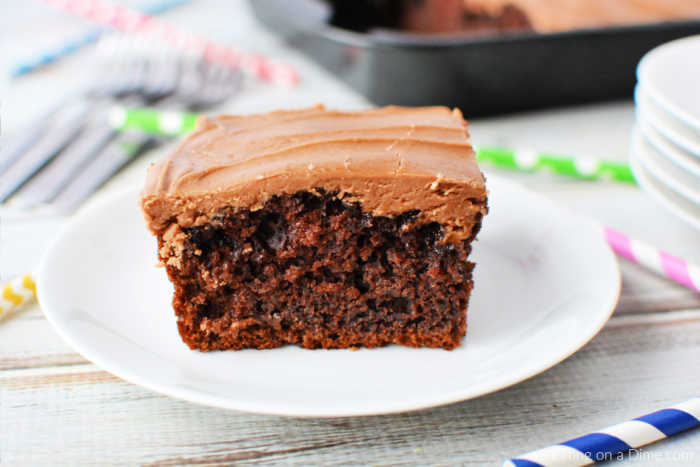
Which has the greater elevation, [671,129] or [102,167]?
[671,129]

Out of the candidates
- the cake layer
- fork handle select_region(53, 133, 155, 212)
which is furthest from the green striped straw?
the cake layer

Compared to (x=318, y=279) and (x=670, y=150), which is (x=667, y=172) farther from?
(x=318, y=279)

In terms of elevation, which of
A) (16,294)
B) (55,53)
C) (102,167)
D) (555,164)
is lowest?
(55,53)

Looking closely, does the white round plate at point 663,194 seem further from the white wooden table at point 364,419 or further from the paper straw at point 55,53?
the paper straw at point 55,53

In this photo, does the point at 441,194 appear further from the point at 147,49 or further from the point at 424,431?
the point at 147,49

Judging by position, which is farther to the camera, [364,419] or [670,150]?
[670,150]

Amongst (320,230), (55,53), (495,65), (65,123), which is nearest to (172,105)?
(65,123)

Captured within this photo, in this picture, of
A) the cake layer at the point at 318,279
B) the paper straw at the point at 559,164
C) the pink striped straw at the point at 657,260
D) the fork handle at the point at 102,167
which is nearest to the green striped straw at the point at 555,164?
the paper straw at the point at 559,164
